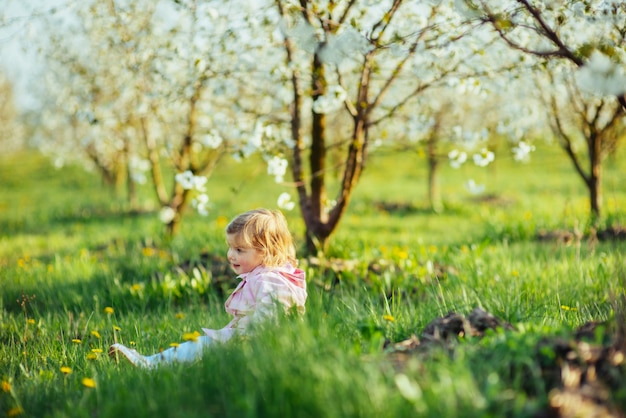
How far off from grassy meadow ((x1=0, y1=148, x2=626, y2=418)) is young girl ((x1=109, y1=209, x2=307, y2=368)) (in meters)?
0.16

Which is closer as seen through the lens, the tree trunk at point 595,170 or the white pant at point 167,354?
the white pant at point 167,354

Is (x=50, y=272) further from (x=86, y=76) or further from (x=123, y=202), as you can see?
(x=123, y=202)

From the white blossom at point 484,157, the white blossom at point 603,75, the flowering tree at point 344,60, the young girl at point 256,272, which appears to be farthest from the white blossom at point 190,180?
the white blossom at point 603,75

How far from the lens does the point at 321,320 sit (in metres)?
2.80


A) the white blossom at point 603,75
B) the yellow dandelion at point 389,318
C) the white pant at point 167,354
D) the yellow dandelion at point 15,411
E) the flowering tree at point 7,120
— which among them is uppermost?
the flowering tree at point 7,120

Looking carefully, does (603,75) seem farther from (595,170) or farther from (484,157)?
(595,170)

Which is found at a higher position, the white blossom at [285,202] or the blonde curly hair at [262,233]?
the white blossom at [285,202]

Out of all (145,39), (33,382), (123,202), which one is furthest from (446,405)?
(123,202)

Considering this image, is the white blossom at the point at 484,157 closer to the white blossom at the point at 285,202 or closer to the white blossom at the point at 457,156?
the white blossom at the point at 457,156

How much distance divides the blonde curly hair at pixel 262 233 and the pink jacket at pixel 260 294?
0.08 meters

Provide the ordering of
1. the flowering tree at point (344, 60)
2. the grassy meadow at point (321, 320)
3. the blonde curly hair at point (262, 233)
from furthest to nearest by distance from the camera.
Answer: the flowering tree at point (344, 60) < the blonde curly hair at point (262, 233) < the grassy meadow at point (321, 320)

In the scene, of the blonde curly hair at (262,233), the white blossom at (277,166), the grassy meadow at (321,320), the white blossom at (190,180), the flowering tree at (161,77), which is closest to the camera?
the grassy meadow at (321,320)

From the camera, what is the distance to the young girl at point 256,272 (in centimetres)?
333

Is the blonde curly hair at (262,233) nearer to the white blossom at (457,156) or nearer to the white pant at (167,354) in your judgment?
the white pant at (167,354)
